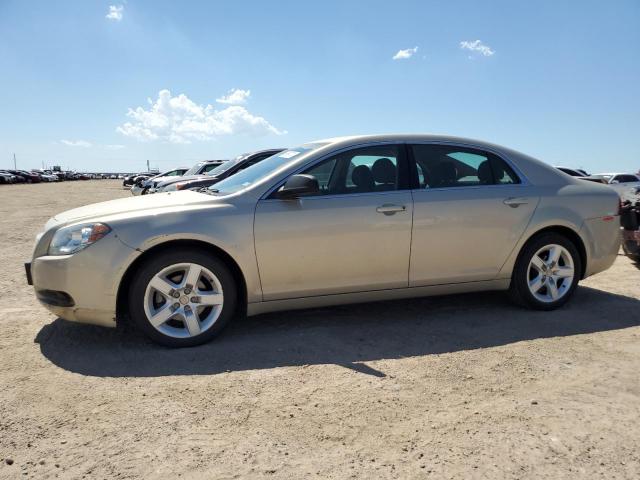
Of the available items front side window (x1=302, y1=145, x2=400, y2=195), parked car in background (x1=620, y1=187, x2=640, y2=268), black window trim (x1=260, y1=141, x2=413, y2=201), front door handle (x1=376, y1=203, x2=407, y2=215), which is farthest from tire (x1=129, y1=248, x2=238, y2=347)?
parked car in background (x1=620, y1=187, x2=640, y2=268)

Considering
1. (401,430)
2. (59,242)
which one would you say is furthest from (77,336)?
(401,430)

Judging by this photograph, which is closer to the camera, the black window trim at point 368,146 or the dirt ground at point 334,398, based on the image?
the dirt ground at point 334,398

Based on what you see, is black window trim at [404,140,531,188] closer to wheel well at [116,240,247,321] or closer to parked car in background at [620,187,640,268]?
wheel well at [116,240,247,321]

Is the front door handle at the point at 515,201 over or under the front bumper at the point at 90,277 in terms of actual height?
over

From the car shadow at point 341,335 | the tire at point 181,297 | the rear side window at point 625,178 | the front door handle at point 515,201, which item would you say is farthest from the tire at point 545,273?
the rear side window at point 625,178

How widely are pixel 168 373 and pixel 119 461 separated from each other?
3.31 ft

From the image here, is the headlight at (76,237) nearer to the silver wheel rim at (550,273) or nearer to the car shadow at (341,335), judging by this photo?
the car shadow at (341,335)

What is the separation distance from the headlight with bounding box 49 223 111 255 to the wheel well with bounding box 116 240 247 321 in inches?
12.7

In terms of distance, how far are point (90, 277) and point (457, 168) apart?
315 centimetres

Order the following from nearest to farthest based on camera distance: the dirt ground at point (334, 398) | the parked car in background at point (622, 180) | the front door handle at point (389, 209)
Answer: the dirt ground at point (334, 398)
the front door handle at point (389, 209)
the parked car in background at point (622, 180)

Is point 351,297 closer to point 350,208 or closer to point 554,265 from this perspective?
point 350,208

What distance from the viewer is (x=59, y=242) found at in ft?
12.3

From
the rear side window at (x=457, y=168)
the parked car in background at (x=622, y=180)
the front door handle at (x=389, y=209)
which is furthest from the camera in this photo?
the parked car in background at (x=622, y=180)

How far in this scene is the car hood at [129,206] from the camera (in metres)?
3.88
